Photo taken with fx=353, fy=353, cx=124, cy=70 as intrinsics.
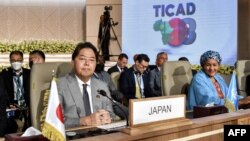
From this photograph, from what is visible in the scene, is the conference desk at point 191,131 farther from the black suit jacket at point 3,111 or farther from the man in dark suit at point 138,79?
the man in dark suit at point 138,79

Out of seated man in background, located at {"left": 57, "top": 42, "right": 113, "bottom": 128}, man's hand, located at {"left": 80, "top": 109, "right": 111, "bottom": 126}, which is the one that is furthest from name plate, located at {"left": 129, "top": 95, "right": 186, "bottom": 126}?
seated man in background, located at {"left": 57, "top": 42, "right": 113, "bottom": 128}

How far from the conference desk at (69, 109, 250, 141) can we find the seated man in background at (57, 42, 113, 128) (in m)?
0.66

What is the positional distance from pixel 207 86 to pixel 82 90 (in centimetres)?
112

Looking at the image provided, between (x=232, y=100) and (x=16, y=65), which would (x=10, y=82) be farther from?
(x=232, y=100)

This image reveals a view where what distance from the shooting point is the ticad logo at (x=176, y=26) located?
23.4 feet

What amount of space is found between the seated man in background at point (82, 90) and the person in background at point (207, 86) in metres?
0.90

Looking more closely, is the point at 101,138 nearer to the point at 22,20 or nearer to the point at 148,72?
the point at 148,72

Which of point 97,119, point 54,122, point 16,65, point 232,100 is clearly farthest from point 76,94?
point 16,65

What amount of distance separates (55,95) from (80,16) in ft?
28.1

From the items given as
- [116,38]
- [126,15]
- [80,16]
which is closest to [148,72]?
[126,15]

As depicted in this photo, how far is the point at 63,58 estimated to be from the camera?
7938 mm

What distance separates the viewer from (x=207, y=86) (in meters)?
→ 2.80

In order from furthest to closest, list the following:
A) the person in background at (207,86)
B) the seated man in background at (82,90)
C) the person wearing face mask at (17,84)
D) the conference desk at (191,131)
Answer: the person wearing face mask at (17,84)
the person in background at (207,86)
the seated man in background at (82,90)
the conference desk at (191,131)

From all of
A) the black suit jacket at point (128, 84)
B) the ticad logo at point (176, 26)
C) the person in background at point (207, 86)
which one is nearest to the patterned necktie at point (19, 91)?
the black suit jacket at point (128, 84)
